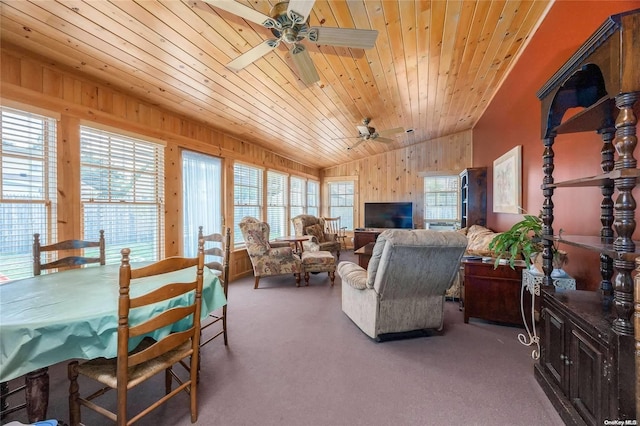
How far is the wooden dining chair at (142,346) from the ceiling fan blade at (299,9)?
1.53m

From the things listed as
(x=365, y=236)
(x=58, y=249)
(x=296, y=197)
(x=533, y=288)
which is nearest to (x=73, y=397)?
(x=58, y=249)

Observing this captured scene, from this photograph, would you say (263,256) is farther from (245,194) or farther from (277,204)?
(277,204)

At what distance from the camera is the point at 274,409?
1.69 metres

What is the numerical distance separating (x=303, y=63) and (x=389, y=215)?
521 centimetres

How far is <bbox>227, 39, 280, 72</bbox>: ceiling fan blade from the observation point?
1.88m

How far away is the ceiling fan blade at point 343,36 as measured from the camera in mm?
1728

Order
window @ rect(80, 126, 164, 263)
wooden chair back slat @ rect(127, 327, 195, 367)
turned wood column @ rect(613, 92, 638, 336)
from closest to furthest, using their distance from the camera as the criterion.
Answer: turned wood column @ rect(613, 92, 638, 336)
wooden chair back slat @ rect(127, 327, 195, 367)
window @ rect(80, 126, 164, 263)

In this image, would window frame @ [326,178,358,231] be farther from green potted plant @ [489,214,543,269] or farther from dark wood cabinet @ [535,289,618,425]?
dark wood cabinet @ [535,289,618,425]

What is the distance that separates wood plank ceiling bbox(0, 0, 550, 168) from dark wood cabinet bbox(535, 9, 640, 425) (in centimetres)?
116

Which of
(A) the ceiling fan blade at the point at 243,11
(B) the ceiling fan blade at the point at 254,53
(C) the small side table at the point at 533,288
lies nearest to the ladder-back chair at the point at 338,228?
(C) the small side table at the point at 533,288

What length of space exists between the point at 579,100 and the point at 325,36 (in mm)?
1901

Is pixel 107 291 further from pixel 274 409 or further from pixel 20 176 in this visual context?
pixel 20 176

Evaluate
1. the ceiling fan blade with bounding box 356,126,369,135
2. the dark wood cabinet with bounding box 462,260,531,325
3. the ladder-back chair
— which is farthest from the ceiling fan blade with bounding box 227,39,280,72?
the ladder-back chair

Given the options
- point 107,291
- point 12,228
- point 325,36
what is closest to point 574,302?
point 325,36
